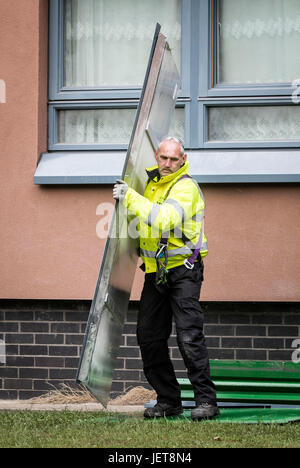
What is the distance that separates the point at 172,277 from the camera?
5918mm

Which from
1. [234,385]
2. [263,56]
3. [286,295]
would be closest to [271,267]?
Answer: [286,295]

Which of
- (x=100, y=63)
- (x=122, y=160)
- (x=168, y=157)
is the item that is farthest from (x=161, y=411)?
(x=100, y=63)

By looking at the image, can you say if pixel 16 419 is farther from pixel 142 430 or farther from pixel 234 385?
pixel 234 385

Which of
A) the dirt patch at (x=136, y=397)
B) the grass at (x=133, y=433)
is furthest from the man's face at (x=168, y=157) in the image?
the dirt patch at (x=136, y=397)

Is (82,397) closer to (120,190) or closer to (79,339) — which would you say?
(79,339)

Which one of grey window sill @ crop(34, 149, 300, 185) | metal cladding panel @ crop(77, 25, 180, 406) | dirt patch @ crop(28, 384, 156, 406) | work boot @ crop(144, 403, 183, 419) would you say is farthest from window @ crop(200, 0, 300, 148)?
work boot @ crop(144, 403, 183, 419)

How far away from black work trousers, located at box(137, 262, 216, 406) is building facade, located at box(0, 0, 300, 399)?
3.93ft

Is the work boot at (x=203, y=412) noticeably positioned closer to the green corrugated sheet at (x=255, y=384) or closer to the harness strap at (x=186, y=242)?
the green corrugated sheet at (x=255, y=384)

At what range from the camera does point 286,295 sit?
23.4 feet

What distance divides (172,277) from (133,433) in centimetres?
112

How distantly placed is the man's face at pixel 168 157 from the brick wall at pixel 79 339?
176cm
